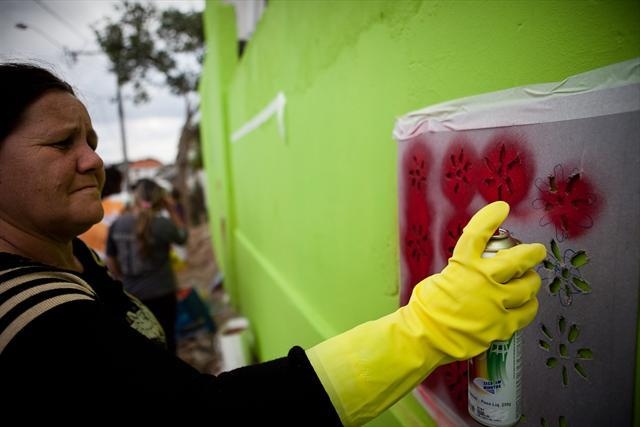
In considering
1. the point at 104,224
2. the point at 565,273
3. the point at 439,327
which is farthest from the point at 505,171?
the point at 104,224

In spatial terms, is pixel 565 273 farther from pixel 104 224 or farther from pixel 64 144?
pixel 104 224

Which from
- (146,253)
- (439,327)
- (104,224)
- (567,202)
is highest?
(567,202)

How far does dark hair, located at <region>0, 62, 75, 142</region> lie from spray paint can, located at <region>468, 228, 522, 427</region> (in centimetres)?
130

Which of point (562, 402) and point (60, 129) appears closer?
point (562, 402)

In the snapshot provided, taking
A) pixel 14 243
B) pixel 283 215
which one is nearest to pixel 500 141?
pixel 14 243

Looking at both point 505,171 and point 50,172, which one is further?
point 50,172

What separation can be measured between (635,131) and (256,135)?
3.69m

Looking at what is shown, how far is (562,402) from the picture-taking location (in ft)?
2.89

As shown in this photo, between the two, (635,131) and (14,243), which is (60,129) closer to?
(14,243)

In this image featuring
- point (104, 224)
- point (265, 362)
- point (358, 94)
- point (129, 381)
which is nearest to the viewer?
point (129, 381)

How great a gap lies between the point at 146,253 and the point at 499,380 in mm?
3624

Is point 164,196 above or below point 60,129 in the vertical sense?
below

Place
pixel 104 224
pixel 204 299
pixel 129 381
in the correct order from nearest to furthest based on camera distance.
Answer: pixel 129 381 < pixel 104 224 < pixel 204 299

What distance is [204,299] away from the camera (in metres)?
7.83
